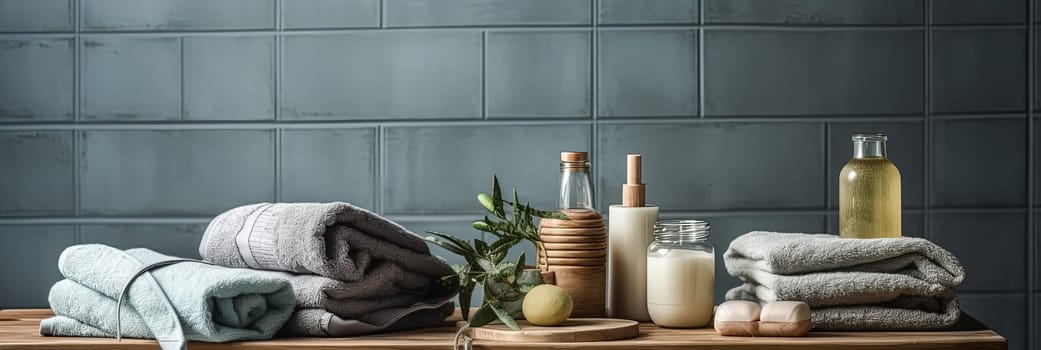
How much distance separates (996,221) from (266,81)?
1.24 m

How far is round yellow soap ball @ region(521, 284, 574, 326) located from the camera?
40.4 inches

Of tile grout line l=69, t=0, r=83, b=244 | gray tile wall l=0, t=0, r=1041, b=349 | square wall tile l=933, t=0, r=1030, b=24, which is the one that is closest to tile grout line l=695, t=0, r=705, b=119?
gray tile wall l=0, t=0, r=1041, b=349

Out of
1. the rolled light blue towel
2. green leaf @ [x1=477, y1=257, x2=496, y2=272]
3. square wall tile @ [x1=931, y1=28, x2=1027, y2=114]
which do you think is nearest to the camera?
the rolled light blue towel

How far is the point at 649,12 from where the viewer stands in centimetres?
156

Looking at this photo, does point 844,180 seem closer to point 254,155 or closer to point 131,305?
point 131,305

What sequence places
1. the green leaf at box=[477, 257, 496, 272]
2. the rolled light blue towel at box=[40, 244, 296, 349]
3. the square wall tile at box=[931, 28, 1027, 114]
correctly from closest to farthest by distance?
the rolled light blue towel at box=[40, 244, 296, 349] → the green leaf at box=[477, 257, 496, 272] → the square wall tile at box=[931, 28, 1027, 114]

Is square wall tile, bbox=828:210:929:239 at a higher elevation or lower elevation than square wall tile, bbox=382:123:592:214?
lower

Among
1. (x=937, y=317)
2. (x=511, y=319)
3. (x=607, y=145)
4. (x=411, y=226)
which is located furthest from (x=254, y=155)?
(x=937, y=317)

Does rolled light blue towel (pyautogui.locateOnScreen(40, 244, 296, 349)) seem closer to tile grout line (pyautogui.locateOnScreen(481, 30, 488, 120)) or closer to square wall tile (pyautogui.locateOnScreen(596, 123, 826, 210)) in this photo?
tile grout line (pyautogui.locateOnScreen(481, 30, 488, 120))

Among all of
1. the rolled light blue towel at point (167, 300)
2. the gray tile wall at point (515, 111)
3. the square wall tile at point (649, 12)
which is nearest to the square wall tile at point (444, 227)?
the gray tile wall at point (515, 111)

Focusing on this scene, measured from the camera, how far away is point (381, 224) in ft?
3.50

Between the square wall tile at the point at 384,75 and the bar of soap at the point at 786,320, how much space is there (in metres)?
0.70

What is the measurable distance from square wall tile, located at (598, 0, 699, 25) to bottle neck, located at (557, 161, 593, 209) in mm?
483

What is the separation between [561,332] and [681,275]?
0.54 feet
